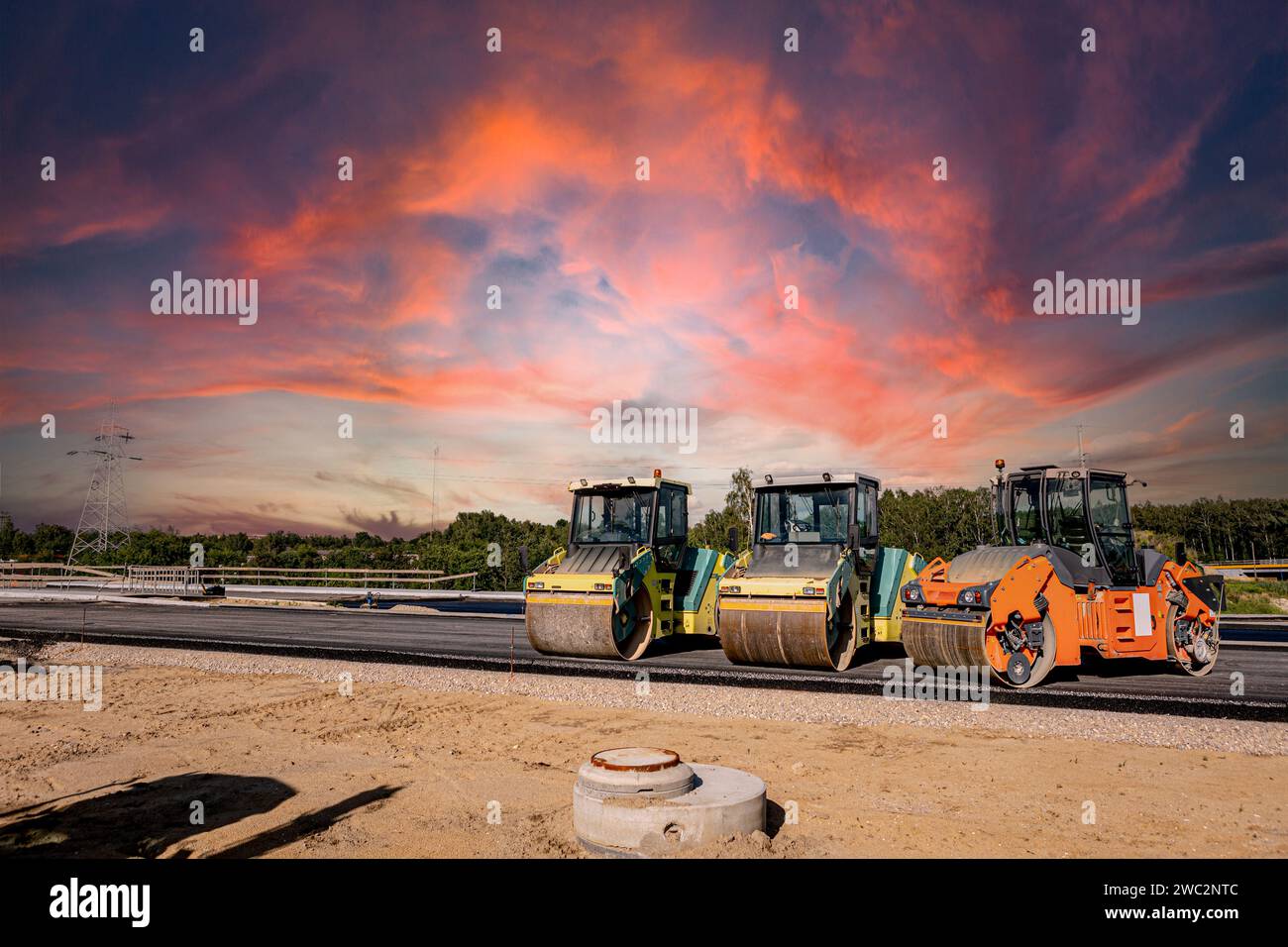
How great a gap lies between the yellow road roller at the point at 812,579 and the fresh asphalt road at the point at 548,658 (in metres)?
0.50

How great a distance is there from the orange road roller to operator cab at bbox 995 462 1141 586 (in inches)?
0.6

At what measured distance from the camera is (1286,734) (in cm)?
843

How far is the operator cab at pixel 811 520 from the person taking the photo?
13547 mm

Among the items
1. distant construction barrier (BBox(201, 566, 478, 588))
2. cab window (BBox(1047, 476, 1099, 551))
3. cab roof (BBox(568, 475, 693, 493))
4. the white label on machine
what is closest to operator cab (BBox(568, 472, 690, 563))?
cab roof (BBox(568, 475, 693, 493))

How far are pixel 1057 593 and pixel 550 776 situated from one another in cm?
801

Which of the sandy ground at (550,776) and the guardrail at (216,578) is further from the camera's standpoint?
the guardrail at (216,578)

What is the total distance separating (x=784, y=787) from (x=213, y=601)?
2996cm

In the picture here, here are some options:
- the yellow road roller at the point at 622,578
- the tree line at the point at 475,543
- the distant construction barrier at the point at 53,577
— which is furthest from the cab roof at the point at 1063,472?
the distant construction barrier at the point at 53,577

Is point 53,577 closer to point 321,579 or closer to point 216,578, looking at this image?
point 216,578

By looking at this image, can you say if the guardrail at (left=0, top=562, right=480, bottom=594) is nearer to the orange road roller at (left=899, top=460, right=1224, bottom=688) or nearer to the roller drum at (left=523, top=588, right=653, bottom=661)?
the roller drum at (left=523, top=588, right=653, bottom=661)

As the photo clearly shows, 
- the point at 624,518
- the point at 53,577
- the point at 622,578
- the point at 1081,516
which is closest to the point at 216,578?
the point at 53,577

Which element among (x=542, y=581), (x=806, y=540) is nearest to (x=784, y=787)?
(x=806, y=540)

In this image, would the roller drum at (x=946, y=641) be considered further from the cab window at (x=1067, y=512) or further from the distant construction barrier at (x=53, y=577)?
the distant construction barrier at (x=53, y=577)

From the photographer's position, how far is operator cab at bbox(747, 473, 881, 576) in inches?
533
